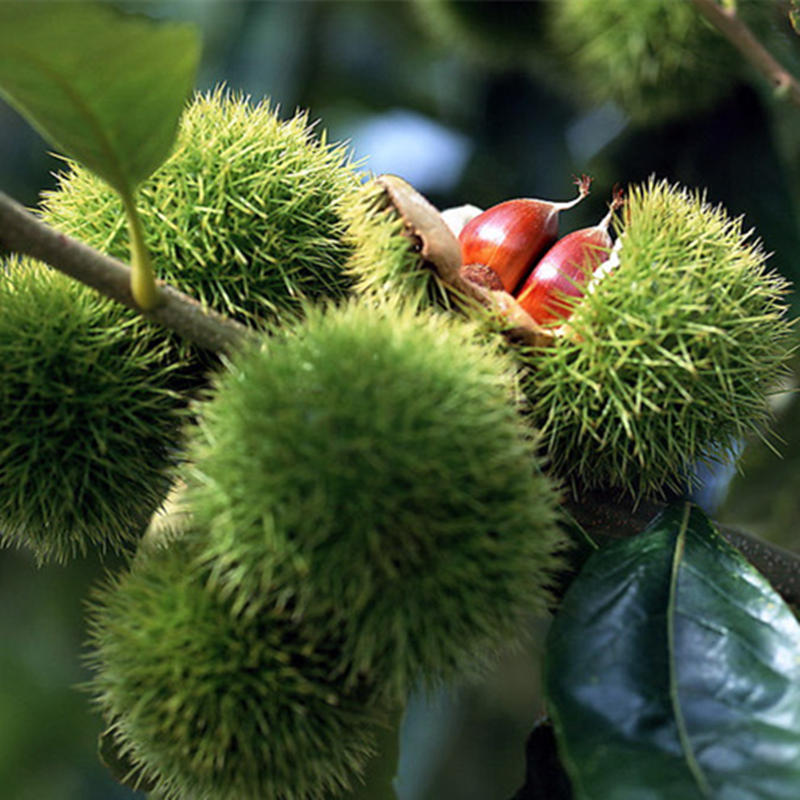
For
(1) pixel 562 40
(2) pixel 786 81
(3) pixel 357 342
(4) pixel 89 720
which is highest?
(2) pixel 786 81

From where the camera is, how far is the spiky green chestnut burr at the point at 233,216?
46.6 inches

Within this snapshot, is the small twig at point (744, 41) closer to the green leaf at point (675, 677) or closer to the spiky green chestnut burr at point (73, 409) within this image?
the green leaf at point (675, 677)

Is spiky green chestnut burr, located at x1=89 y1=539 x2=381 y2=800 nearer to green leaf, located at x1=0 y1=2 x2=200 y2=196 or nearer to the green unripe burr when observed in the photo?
the green unripe burr

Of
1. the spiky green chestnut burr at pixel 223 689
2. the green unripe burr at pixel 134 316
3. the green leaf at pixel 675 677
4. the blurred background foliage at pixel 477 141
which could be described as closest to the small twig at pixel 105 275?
the green unripe burr at pixel 134 316

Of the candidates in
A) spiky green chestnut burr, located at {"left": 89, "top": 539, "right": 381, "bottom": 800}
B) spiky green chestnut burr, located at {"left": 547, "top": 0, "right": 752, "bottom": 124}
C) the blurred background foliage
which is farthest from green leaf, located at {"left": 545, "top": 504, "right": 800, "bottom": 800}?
spiky green chestnut burr, located at {"left": 547, "top": 0, "right": 752, "bottom": 124}

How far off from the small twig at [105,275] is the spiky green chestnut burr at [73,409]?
0.29ft

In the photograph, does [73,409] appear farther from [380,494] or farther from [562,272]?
[562,272]

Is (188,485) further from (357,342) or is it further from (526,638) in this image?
(526,638)

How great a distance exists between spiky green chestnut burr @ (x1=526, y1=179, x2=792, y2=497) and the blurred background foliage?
3.07ft

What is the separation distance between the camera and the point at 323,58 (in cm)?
323

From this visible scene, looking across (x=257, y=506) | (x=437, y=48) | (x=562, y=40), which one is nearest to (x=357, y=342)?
(x=257, y=506)

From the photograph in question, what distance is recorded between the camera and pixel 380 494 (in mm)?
876

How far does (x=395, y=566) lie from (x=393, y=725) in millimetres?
425

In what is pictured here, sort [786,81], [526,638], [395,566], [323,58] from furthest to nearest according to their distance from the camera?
[323,58], [786,81], [526,638], [395,566]
